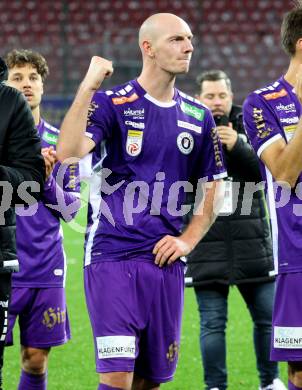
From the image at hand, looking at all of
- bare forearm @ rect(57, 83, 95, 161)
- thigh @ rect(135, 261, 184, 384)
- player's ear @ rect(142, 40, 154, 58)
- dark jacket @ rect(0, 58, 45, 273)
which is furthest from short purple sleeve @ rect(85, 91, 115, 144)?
thigh @ rect(135, 261, 184, 384)

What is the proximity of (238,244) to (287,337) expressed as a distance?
5.22ft

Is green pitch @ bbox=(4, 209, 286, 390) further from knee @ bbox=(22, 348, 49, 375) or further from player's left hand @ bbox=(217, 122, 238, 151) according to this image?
player's left hand @ bbox=(217, 122, 238, 151)

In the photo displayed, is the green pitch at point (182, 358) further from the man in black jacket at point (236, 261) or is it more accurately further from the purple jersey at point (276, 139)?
the purple jersey at point (276, 139)

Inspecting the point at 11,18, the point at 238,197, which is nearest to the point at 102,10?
the point at 11,18

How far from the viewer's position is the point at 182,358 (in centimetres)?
714

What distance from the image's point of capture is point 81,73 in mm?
23109

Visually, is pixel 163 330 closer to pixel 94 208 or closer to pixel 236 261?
pixel 94 208

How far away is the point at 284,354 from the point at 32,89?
7.37 ft

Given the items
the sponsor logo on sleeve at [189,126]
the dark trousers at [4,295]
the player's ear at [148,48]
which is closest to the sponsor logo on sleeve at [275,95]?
the sponsor logo on sleeve at [189,126]

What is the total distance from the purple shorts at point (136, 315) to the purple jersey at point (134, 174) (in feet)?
0.27

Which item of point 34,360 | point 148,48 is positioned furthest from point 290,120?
point 34,360

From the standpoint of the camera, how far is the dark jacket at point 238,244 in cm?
572

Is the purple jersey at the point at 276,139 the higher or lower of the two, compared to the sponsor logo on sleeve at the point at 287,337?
higher

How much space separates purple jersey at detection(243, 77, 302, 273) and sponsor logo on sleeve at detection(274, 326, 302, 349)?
27 centimetres
